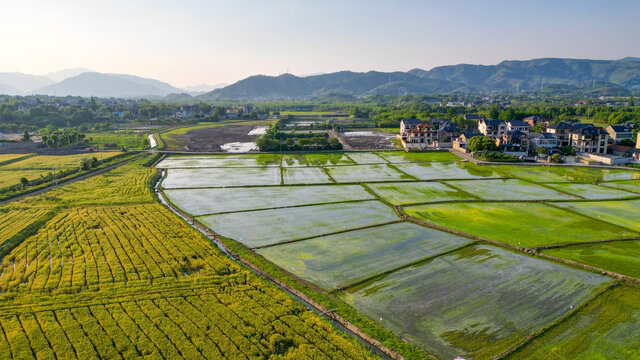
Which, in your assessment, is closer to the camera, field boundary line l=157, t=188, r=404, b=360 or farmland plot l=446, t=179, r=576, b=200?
field boundary line l=157, t=188, r=404, b=360

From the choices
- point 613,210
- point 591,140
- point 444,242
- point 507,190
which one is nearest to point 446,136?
point 591,140

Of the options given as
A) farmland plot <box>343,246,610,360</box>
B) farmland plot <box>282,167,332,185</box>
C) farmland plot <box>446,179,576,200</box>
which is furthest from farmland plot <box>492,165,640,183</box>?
farmland plot <box>343,246,610,360</box>

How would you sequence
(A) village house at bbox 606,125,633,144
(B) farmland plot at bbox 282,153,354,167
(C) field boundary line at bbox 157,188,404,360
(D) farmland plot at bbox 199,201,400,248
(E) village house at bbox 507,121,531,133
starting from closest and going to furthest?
(C) field boundary line at bbox 157,188,404,360
(D) farmland plot at bbox 199,201,400,248
(B) farmland plot at bbox 282,153,354,167
(A) village house at bbox 606,125,633,144
(E) village house at bbox 507,121,531,133

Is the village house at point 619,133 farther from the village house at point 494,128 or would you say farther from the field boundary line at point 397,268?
the field boundary line at point 397,268

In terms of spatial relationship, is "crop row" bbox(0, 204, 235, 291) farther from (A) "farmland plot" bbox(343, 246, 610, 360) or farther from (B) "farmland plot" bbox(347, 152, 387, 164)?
(B) "farmland plot" bbox(347, 152, 387, 164)

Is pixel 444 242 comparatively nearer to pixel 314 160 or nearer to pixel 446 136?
pixel 314 160

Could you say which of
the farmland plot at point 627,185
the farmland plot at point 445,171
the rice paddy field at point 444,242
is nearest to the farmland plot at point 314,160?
the rice paddy field at point 444,242

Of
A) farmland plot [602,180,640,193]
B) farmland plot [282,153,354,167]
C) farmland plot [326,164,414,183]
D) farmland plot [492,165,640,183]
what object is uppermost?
farmland plot [282,153,354,167]
